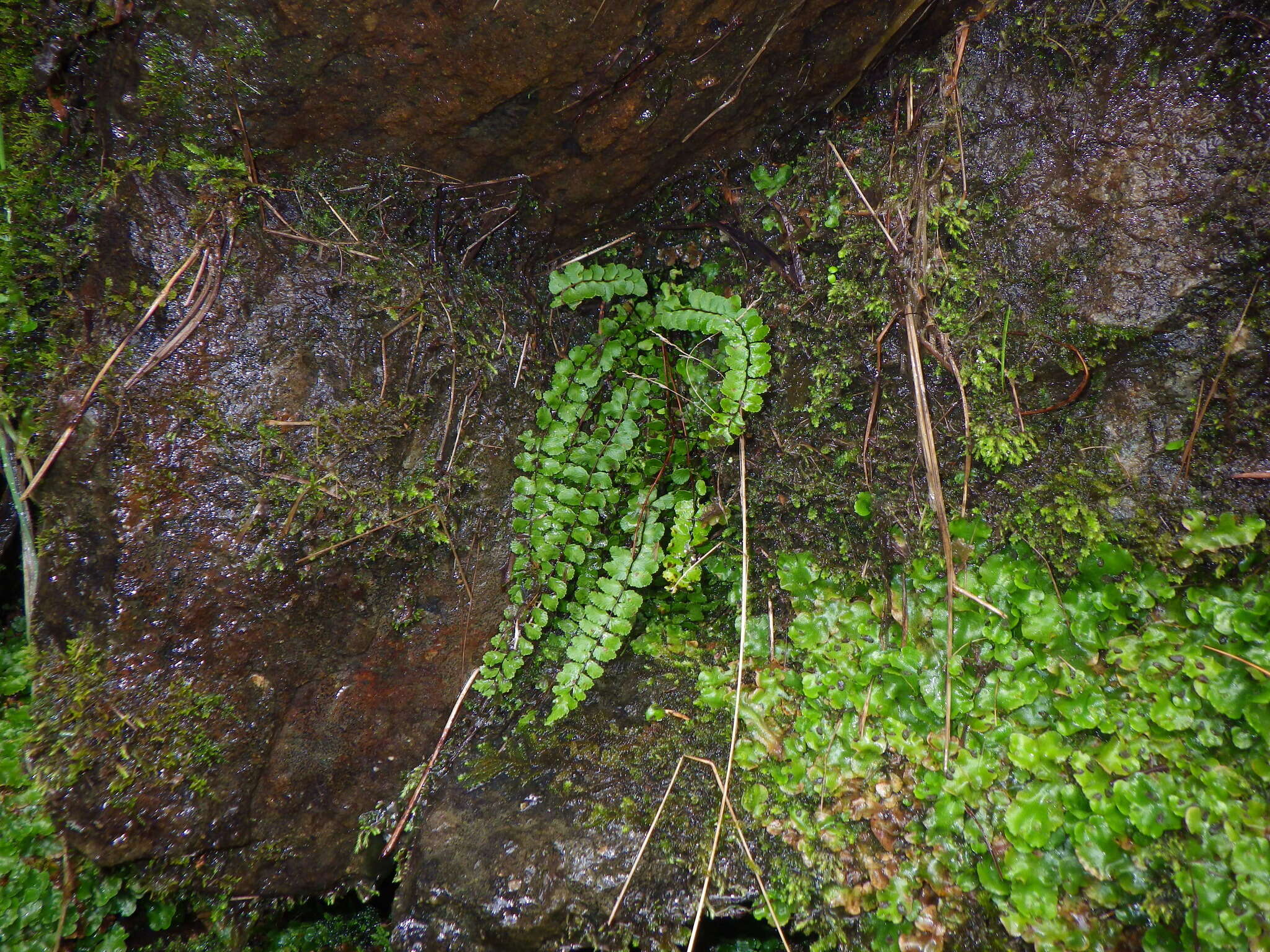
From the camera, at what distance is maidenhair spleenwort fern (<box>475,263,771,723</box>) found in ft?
10.5

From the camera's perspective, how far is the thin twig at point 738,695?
273 centimetres

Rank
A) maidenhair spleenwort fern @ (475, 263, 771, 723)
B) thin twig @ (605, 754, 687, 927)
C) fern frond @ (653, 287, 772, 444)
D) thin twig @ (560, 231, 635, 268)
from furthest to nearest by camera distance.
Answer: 1. thin twig @ (560, 231, 635, 268)
2. maidenhair spleenwort fern @ (475, 263, 771, 723)
3. fern frond @ (653, 287, 772, 444)
4. thin twig @ (605, 754, 687, 927)

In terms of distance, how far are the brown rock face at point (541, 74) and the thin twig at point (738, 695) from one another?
1550mm

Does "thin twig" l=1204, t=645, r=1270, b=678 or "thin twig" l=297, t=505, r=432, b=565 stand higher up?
"thin twig" l=297, t=505, r=432, b=565

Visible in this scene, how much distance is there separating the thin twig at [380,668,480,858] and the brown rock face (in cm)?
260

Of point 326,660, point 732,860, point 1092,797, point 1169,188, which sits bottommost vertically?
point 732,860

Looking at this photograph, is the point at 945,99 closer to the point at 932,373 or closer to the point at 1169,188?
the point at 1169,188

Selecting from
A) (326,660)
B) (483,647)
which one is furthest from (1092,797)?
(326,660)

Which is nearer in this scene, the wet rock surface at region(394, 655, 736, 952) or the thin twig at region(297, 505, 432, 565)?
the wet rock surface at region(394, 655, 736, 952)

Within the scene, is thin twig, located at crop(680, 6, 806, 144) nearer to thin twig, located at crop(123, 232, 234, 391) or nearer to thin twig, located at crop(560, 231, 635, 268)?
thin twig, located at crop(560, 231, 635, 268)

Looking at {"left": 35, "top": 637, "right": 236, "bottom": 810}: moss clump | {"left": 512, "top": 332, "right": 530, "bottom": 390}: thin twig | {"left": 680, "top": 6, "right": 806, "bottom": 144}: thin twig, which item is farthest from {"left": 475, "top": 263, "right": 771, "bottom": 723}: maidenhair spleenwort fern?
{"left": 35, "top": 637, "right": 236, "bottom": 810}: moss clump

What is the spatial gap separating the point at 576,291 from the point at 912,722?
258 cm

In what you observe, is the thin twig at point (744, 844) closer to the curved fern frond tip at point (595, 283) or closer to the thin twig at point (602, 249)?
the curved fern frond tip at point (595, 283)

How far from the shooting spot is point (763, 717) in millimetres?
3041
